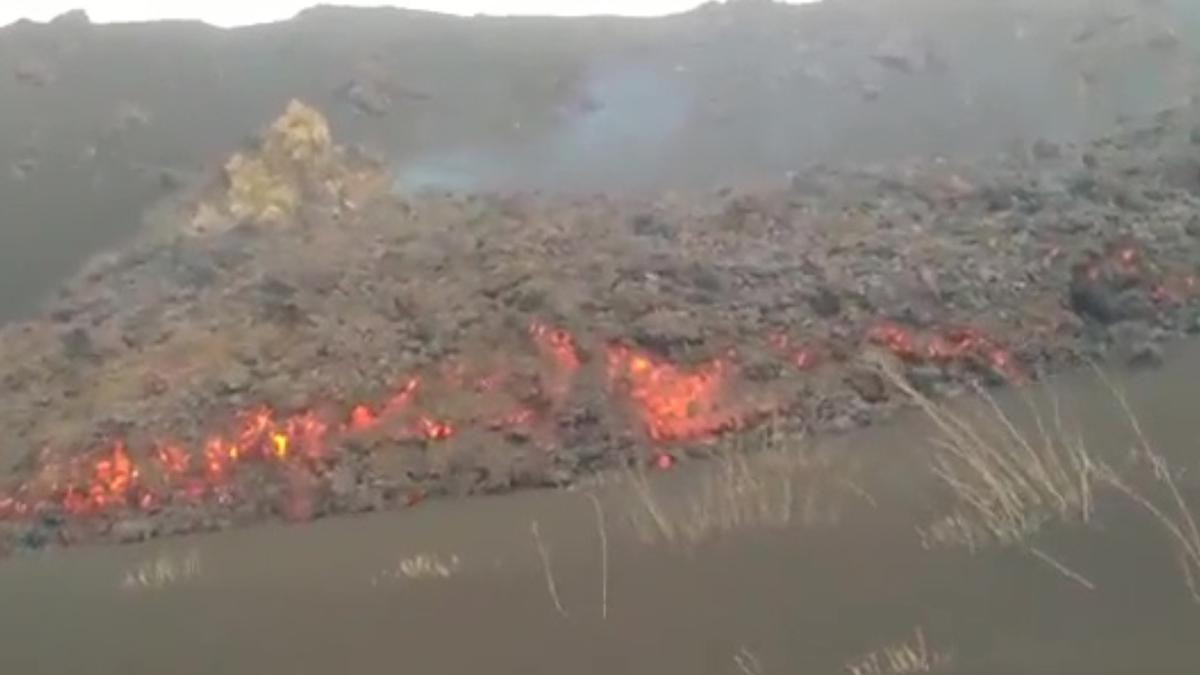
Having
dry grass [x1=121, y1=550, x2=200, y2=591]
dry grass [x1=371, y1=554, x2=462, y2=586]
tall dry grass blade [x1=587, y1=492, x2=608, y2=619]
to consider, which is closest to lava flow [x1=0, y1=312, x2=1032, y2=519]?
dry grass [x1=121, y1=550, x2=200, y2=591]

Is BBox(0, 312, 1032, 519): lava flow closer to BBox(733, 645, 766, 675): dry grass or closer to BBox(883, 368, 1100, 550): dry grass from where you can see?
BBox(883, 368, 1100, 550): dry grass

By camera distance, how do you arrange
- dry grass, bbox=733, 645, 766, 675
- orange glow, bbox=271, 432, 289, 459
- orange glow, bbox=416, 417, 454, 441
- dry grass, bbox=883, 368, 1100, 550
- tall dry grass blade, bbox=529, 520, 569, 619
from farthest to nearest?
orange glow, bbox=271, 432, 289, 459, orange glow, bbox=416, 417, 454, 441, tall dry grass blade, bbox=529, 520, 569, 619, dry grass, bbox=883, 368, 1100, 550, dry grass, bbox=733, 645, 766, 675

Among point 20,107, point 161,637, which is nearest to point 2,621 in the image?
point 161,637

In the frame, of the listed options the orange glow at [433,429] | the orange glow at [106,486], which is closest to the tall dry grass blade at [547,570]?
the orange glow at [433,429]

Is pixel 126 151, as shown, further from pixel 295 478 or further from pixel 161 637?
pixel 161 637

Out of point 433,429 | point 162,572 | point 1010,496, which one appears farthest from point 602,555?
point 433,429

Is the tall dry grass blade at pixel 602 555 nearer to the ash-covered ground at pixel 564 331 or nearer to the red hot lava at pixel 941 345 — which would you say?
the ash-covered ground at pixel 564 331

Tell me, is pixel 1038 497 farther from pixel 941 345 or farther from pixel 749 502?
pixel 941 345
